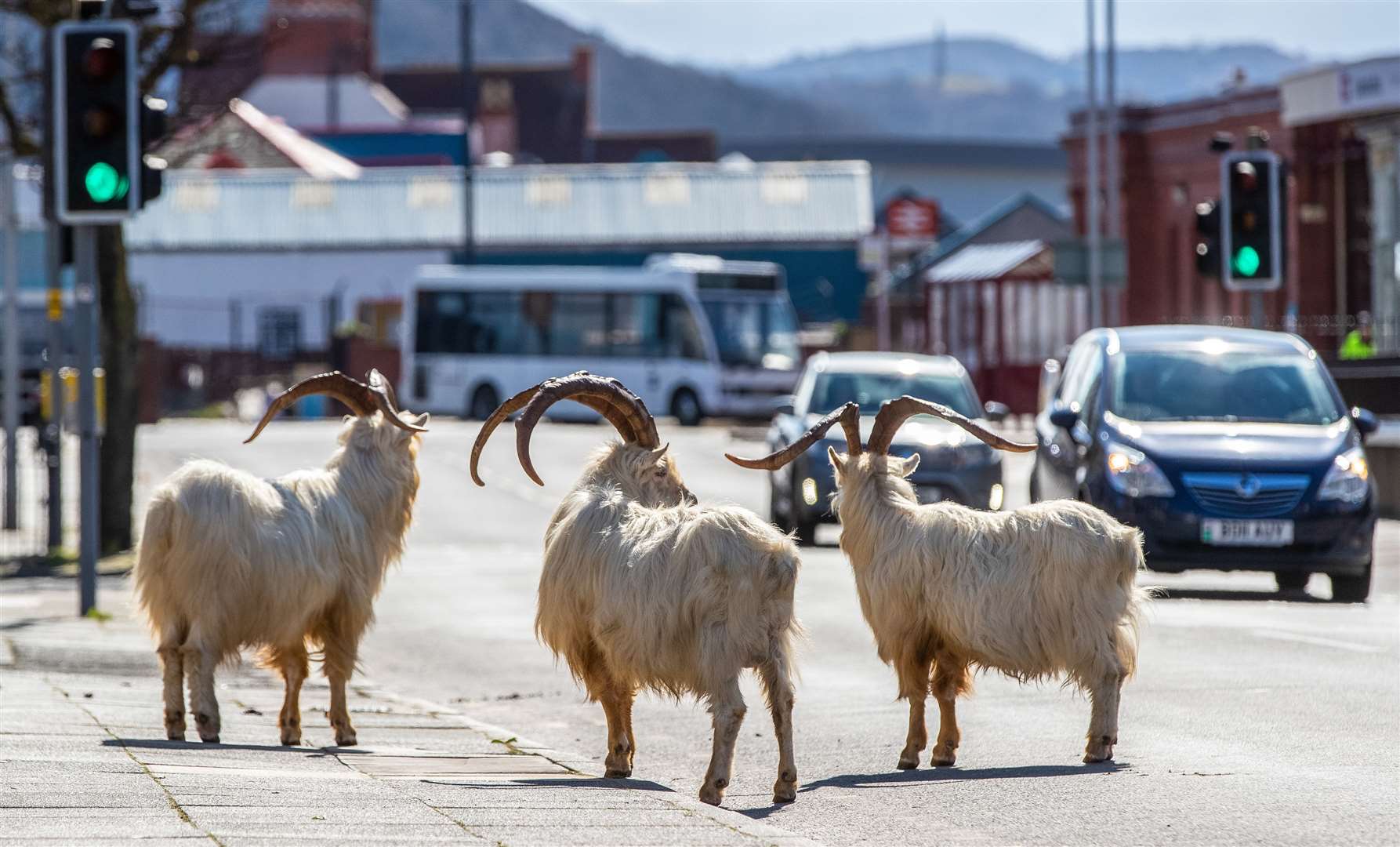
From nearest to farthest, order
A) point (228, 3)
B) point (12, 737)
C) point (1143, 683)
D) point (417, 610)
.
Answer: point (12, 737)
point (1143, 683)
point (417, 610)
point (228, 3)

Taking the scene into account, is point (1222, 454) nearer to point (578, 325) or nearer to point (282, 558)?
point (282, 558)

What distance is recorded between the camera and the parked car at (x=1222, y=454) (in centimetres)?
1505

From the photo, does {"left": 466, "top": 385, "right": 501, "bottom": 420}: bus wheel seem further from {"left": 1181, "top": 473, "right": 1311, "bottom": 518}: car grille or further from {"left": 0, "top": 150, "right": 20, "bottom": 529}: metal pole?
{"left": 1181, "top": 473, "right": 1311, "bottom": 518}: car grille

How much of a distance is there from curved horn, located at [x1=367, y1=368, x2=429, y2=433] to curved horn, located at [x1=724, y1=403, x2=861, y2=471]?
192 cm

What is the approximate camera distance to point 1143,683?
37.0 feet

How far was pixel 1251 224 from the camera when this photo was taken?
70.5 feet

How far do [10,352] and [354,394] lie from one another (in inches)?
512

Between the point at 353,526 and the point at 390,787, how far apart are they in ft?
8.74

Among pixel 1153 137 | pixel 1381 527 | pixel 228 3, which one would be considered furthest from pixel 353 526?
pixel 1153 137

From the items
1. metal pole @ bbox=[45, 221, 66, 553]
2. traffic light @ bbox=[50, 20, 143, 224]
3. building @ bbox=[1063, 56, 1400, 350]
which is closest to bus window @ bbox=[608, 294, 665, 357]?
building @ bbox=[1063, 56, 1400, 350]

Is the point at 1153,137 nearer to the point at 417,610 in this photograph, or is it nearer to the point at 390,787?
the point at 417,610

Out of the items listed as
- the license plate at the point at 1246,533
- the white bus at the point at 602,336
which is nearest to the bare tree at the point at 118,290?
the license plate at the point at 1246,533

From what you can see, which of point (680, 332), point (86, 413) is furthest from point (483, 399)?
point (86, 413)

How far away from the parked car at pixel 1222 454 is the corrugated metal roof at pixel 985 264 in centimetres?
2962
